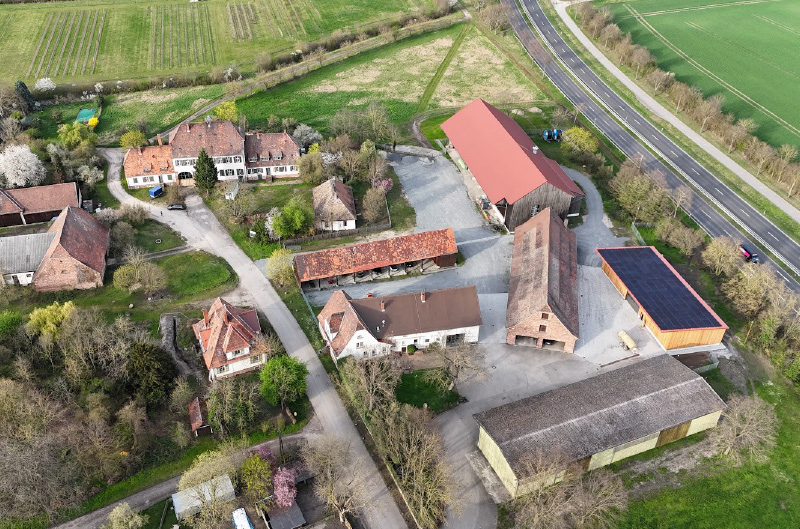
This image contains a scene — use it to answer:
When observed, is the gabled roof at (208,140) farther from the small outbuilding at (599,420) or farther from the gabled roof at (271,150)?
the small outbuilding at (599,420)

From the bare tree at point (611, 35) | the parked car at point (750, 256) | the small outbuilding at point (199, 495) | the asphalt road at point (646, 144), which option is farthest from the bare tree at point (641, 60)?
the small outbuilding at point (199, 495)

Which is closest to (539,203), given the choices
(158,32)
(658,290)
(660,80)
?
(658,290)

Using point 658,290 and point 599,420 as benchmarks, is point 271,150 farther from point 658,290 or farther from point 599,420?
point 599,420

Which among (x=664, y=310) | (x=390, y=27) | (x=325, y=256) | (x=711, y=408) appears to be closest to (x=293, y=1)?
(x=390, y=27)

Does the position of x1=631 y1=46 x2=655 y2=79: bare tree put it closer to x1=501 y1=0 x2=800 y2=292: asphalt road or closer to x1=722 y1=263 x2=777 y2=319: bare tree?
x1=501 y1=0 x2=800 y2=292: asphalt road

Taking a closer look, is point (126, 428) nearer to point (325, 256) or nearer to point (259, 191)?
point (325, 256)
